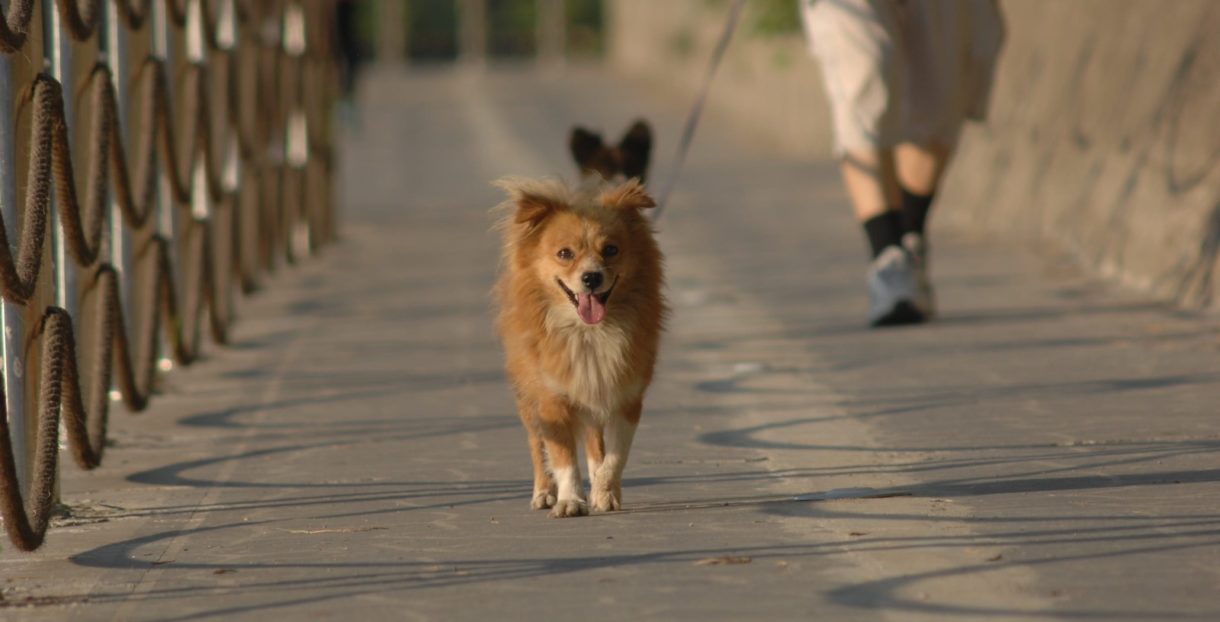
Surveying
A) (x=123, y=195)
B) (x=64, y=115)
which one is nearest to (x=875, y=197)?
(x=123, y=195)

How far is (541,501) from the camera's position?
6.26 m

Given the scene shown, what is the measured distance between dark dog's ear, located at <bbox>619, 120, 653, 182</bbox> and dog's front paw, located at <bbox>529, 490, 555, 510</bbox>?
4.08 metres

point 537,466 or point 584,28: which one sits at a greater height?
point 537,466

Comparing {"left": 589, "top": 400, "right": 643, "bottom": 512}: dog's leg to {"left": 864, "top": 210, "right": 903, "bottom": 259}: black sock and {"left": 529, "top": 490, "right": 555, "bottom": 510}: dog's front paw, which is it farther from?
{"left": 864, "top": 210, "right": 903, "bottom": 259}: black sock

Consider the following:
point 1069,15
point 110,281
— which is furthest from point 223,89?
point 1069,15

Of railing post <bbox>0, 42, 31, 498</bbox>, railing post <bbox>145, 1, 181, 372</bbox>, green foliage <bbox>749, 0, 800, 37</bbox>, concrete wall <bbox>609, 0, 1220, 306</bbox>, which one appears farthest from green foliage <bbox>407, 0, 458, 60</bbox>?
railing post <bbox>0, 42, 31, 498</bbox>

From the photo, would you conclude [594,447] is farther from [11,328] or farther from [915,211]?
[915,211]

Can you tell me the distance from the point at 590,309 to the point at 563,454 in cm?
42

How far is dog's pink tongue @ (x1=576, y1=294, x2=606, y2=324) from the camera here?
6.25 metres

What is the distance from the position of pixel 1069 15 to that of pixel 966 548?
9.17 metres

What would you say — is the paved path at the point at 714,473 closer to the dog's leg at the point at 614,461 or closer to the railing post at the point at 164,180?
the dog's leg at the point at 614,461

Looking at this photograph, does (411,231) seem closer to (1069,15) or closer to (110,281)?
(1069,15)

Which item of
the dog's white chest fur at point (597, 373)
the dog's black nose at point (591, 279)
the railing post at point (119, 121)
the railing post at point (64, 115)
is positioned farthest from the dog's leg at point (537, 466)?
the railing post at point (119, 121)

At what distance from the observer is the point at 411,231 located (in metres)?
15.9
